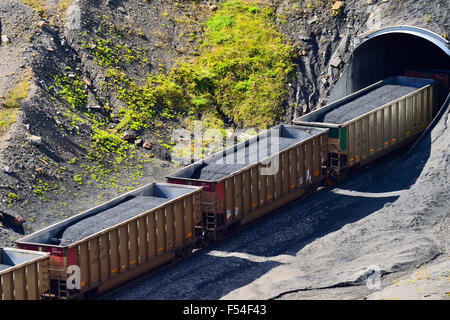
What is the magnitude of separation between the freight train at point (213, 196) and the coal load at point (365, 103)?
0.05m

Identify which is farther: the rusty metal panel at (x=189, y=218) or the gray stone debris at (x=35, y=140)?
the gray stone debris at (x=35, y=140)

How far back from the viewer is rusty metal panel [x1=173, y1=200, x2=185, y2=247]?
25109 millimetres

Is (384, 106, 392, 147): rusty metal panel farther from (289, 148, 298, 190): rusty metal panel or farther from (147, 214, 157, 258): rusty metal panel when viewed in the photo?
(147, 214, 157, 258): rusty metal panel

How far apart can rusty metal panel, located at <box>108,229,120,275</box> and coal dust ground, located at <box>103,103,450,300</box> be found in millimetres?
842

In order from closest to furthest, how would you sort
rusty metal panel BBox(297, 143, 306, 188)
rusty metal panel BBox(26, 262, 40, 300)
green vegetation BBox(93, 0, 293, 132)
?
rusty metal panel BBox(26, 262, 40, 300), rusty metal panel BBox(297, 143, 306, 188), green vegetation BBox(93, 0, 293, 132)

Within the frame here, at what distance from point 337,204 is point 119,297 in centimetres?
1087

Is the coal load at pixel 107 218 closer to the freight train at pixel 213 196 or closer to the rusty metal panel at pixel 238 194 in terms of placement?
the freight train at pixel 213 196

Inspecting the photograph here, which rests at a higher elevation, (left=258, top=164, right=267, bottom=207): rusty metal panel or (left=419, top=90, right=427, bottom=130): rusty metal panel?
(left=419, top=90, right=427, bottom=130): rusty metal panel

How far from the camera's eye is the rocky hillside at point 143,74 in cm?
3247

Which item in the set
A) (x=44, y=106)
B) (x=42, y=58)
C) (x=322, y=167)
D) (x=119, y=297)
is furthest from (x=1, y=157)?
(x=322, y=167)

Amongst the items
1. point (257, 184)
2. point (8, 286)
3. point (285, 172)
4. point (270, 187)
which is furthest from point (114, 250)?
point (285, 172)

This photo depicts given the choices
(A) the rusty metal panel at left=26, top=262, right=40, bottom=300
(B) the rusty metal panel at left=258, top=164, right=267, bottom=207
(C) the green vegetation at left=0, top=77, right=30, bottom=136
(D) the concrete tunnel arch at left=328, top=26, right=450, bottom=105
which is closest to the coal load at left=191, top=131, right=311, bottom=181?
(B) the rusty metal panel at left=258, top=164, right=267, bottom=207

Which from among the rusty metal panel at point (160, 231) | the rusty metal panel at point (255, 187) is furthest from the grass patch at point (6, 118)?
the rusty metal panel at point (255, 187)

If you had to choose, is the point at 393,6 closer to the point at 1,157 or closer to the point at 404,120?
the point at 404,120
